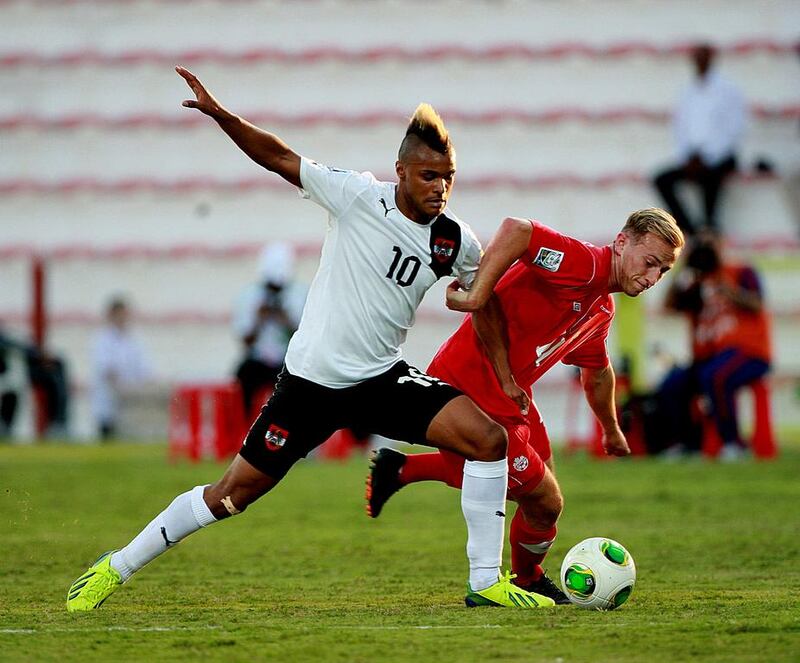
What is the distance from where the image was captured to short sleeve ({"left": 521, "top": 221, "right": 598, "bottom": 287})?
637cm

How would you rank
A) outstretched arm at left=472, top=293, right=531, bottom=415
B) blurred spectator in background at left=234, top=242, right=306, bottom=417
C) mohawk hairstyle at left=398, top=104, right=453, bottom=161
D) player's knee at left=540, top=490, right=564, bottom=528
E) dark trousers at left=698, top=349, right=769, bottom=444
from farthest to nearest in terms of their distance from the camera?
blurred spectator in background at left=234, top=242, right=306, bottom=417 → dark trousers at left=698, top=349, right=769, bottom=444 → player's knee at left=540, top=490, right=564, bottom=528 → outstretched arm at left=472, top=293, right=531, bottom=415 → mohawk hairstyle at left=398, top=104, right=453, bottom=161

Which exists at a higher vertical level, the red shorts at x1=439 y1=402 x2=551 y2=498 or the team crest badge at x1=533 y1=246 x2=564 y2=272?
the team crest badge at x1=533 y1=246 x2=564 y2=272

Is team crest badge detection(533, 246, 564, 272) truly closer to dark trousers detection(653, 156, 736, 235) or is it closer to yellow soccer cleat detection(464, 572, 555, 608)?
yellow soccer cleat detection(464, 572, 555, 608)

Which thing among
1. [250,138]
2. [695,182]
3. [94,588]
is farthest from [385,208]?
[695,182]

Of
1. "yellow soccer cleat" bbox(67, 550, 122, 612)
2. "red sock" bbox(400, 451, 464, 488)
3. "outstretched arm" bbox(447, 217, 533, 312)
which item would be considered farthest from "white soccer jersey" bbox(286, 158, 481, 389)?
"yellow soccer cleat" bbox(67, 550, 122, 612)

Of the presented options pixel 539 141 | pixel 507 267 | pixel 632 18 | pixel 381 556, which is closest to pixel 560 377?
pixel 539 141

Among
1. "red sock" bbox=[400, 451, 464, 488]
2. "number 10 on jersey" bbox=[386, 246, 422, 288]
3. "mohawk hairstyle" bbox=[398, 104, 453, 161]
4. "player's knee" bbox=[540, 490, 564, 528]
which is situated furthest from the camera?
"red sock" bbox=[400, 451, 464, 488]

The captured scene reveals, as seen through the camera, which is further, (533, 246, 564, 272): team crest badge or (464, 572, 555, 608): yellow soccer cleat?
(533, 246, 564, 272): team crest badge

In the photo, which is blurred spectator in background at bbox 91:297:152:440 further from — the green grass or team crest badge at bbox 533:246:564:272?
team crest badge at bbox 533:246:564:272

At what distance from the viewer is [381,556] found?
8398 mm

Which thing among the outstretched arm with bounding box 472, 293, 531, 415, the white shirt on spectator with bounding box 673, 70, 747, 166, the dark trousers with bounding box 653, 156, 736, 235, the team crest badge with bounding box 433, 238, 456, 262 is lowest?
the outstretched arm with bounding box 472, 293, 531, 415

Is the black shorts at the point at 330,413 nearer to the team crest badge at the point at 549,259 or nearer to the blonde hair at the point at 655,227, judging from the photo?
the team crest badge at the point at 549,259

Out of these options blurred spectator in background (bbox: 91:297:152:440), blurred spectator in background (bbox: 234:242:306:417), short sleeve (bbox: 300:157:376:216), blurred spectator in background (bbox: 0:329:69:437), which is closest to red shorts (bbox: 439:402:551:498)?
short sleeve (bbox: 300:157:376:216)

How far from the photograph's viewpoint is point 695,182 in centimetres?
1875
